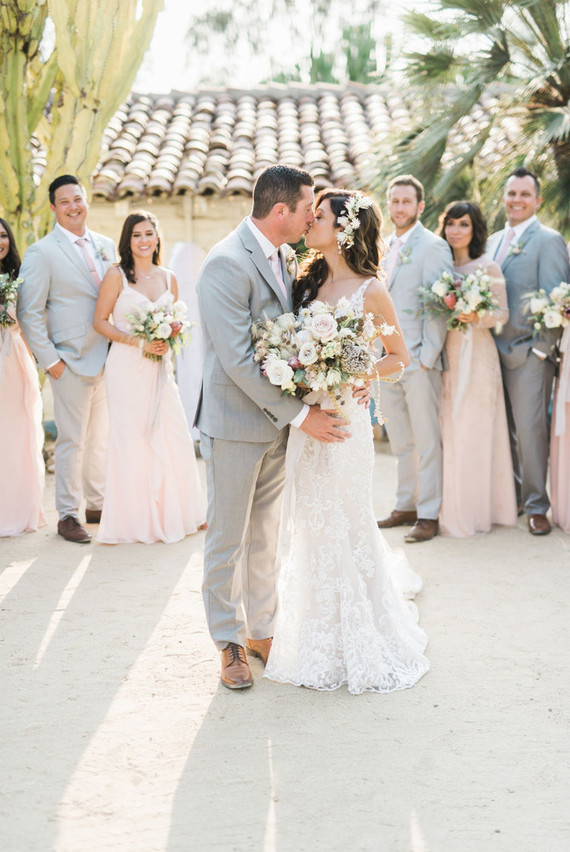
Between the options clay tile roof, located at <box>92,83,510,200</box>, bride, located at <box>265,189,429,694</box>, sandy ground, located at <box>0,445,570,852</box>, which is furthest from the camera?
clay tile roof, located at <box>92,83,510,200</box>

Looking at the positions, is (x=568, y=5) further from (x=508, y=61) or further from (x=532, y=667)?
(x=532, y=667)

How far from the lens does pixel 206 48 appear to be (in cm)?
3134

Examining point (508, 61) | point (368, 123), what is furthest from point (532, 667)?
point (368, 123)

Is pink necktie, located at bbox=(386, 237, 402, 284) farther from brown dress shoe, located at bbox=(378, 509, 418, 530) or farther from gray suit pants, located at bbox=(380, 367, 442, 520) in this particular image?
brown dress shoe, located at bbox=(378, 509, 418, 530)

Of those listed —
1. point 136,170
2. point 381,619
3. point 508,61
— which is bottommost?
point 381,619

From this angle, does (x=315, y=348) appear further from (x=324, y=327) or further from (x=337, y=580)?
(x=337, y=580)

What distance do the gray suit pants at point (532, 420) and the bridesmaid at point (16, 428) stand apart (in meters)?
3.64

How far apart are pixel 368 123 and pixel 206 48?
19.6 m

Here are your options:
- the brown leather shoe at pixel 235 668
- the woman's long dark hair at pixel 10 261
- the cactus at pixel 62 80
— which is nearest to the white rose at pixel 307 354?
the brown leather shoe at pixel 235 668

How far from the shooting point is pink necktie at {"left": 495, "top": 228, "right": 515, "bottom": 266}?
6.67 meters

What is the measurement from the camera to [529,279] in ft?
21.4

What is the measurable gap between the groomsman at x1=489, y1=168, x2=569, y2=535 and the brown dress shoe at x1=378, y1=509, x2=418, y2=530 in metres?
0.86

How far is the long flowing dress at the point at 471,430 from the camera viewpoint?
6543 mm

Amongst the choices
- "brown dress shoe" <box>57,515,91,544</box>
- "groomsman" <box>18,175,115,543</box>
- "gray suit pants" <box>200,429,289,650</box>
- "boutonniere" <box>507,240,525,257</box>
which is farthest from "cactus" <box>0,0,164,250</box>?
"gray suit pants" <box>200,429,289,650</box>
